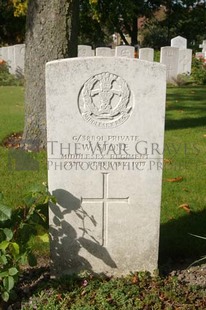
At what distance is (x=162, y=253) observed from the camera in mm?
3439

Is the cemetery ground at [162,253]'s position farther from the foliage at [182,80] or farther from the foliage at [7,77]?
the foliage at [182,80]

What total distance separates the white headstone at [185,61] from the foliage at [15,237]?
13.8 metres

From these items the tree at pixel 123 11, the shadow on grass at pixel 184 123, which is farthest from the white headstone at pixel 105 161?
the tree at pixel 123 11

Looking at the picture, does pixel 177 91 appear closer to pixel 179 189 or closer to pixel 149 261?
pixel 179 189

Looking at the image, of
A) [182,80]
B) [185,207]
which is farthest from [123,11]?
[185,207]

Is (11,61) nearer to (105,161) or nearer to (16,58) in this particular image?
(16,58)

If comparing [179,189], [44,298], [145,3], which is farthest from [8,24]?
[44,298]

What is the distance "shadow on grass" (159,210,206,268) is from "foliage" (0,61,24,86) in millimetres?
12043

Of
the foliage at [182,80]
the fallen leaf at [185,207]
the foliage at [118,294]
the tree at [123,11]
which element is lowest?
the foliage at [118,294]

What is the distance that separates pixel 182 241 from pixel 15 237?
1557mm

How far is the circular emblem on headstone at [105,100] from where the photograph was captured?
2.63 meters

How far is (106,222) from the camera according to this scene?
2.90 m

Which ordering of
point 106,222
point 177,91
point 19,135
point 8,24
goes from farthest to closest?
point 8,24 → point 177,91 → point 19,135 → point 106,222

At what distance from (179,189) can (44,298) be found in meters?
2.35
